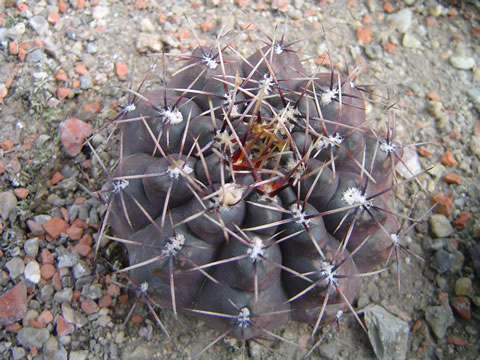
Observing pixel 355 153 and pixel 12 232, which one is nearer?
pixel 355 153

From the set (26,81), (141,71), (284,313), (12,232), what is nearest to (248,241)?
(284,313)

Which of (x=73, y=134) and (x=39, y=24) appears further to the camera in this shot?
(x=39, y=24)

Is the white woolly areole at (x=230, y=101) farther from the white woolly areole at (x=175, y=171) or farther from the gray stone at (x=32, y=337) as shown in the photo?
the gray stone at (x=32, y=337)

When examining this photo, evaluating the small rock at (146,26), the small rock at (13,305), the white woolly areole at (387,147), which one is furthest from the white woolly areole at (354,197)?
the small rock at (146,26)

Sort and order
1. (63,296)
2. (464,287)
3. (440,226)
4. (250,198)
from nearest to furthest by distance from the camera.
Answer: (250,198)
(63,296)
(464,287)
(440,226)

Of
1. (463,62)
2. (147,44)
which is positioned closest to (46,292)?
(147,44)

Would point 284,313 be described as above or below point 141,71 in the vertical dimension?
below

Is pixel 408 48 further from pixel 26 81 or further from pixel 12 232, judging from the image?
pixel 12 232

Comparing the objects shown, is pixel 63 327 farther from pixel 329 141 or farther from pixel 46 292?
pixel 329 141
